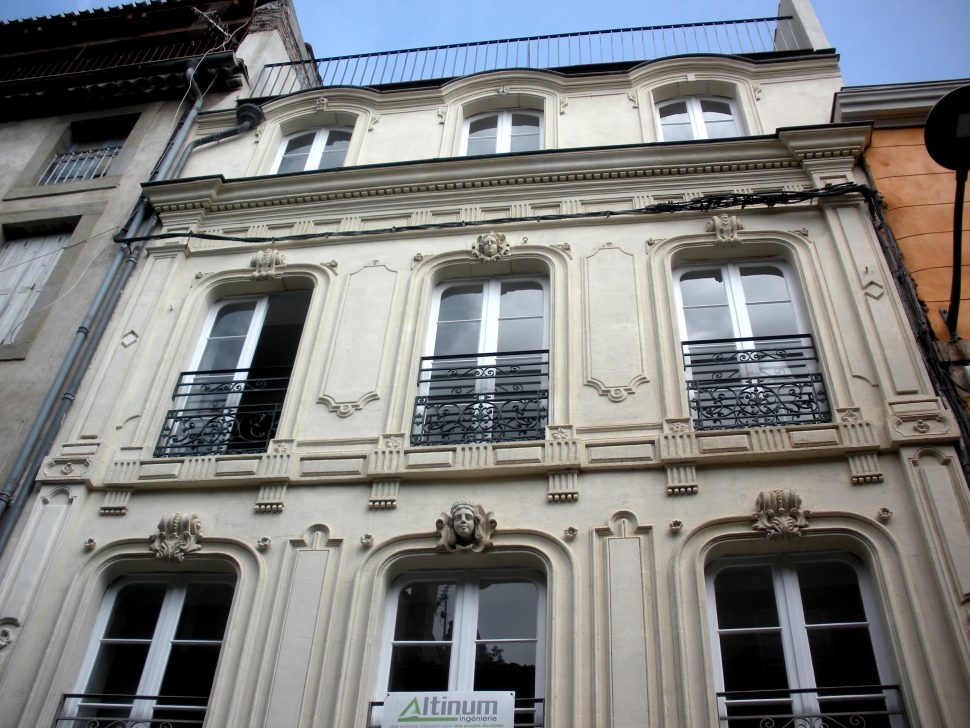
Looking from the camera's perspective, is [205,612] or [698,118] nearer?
[205,612]

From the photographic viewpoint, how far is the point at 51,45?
13117 mm

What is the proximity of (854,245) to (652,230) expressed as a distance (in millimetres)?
1889

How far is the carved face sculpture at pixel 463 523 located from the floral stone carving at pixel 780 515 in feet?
6.57

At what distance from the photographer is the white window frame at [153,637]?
236 inches

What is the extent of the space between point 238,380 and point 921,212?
21.9ft

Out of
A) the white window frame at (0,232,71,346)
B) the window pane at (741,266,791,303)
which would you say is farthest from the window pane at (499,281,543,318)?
the white window frame at (0,232,71,346)

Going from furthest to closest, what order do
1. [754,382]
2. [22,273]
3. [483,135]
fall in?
1. [483,135]
2. [22,273]
3. [754,382]

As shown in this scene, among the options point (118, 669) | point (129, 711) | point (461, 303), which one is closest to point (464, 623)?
point (129, 711)

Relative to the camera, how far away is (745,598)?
5879mm

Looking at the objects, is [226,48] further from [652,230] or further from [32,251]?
[652,230]

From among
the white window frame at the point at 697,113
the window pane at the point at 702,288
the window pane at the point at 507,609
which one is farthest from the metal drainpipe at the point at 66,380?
the white window frame at the point at 697,113

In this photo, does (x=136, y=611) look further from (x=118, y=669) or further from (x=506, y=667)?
(x=506, y=667)

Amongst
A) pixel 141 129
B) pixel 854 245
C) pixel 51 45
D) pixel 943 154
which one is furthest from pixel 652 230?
pixel 51 45

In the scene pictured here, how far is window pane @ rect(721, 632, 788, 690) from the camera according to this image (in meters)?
5.42
